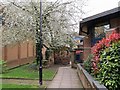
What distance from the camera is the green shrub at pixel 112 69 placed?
6.29m

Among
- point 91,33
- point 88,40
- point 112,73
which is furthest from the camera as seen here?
point 88,40

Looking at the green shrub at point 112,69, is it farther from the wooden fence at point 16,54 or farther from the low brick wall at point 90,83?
the wooden fence at point 16,54

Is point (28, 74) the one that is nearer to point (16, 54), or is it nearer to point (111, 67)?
point (16, 54)

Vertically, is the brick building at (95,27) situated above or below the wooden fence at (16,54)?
above

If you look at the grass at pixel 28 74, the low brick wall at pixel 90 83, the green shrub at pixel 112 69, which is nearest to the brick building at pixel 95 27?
the low brick wall at pixel 90 83

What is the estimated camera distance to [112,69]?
6367 millimetres

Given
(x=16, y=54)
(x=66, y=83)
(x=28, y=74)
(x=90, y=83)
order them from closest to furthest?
(x=90, y=83), (x=66, y=83), (x=28, y=74), (x=16, y=54)

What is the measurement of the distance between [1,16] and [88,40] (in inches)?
323

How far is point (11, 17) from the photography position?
2062 cm

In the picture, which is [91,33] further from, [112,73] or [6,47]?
[112,73]

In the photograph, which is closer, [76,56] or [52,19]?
[52,19]

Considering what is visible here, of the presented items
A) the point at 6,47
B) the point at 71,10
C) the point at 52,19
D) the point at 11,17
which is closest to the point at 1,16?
the point at 11,17

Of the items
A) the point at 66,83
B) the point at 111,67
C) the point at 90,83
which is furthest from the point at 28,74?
the point at 111,67

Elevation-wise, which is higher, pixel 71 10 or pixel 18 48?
pixel 71 10
